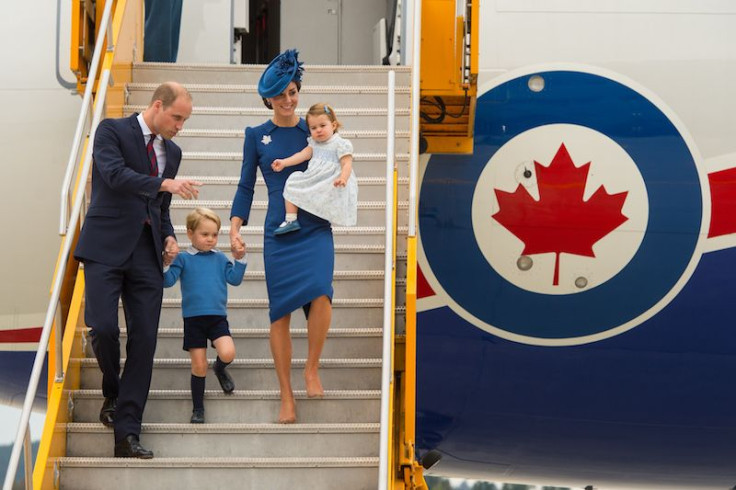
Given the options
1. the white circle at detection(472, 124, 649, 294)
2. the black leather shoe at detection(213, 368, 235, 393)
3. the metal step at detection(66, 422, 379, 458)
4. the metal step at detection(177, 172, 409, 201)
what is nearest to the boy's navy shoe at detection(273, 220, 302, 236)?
the black leather shoe at detection(213, 368, 235, 393)

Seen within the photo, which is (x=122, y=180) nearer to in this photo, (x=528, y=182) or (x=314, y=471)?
(x=314, y=471)

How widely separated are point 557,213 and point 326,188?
188 cm

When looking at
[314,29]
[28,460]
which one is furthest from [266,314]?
[314,29]

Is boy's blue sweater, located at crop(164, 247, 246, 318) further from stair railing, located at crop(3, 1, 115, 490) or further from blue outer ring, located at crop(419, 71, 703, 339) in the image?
blue outer ring, located at crop(419, 71, 703, 339)

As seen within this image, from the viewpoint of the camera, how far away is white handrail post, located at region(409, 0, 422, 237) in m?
4.89

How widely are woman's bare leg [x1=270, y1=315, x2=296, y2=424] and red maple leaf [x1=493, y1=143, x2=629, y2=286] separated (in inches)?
71.7

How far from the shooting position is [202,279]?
493 cm

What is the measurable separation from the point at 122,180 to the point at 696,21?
3514 millimetres

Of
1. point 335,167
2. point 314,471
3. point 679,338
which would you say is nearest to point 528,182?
point 679,338

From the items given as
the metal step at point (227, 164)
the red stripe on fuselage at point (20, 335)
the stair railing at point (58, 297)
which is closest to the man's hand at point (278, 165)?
the stair railing at point (58, 297)

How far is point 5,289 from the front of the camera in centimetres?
650

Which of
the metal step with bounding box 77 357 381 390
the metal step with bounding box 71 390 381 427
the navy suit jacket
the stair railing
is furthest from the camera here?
the metal step with bounding box 77 357 381 390

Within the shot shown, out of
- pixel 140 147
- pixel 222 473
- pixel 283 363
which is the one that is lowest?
pixel 222 473

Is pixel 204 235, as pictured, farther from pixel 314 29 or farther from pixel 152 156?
pixel 314 29
